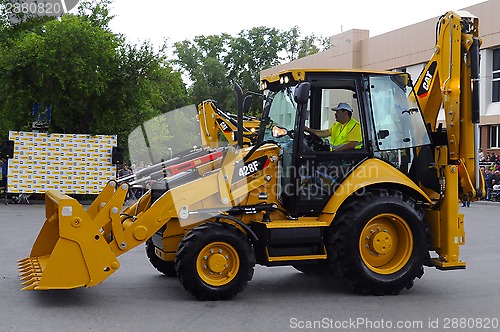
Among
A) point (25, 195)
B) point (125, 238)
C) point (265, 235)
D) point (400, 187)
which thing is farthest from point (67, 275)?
point (25, 195)

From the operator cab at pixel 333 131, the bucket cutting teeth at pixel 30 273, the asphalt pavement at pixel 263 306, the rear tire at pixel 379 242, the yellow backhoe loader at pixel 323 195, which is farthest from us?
the operator cab at pixel 333 131

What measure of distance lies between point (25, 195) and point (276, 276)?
59.0 feet

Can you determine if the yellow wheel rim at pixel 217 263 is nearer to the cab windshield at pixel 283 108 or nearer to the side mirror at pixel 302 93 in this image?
the cab windshield at pixel 283 108

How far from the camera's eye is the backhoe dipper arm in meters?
8.64

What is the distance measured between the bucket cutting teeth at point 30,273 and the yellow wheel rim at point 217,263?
1793 millimetres

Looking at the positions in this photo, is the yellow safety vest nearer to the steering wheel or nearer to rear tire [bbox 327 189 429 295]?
the steering wheel

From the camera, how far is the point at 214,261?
7.86 meters

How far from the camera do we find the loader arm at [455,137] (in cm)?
855

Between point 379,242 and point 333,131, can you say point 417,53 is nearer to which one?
point 333,131

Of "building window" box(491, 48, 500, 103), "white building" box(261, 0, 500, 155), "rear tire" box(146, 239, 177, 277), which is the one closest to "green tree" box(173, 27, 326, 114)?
"white building" box(261, 0, 500, 155)

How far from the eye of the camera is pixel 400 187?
28.5ft

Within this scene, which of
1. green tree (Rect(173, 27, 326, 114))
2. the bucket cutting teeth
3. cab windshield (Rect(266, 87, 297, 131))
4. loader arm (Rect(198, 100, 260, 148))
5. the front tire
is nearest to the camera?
the bucket cutting teeth

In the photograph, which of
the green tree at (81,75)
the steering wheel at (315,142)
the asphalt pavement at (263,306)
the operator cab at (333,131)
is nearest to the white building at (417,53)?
the green tree at (81,75)

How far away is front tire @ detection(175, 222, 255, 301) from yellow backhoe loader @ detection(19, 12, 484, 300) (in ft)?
0.04
